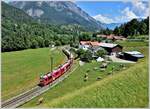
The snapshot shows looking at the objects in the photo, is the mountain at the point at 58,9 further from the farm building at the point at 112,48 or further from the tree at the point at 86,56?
the tree at the point at 86,56

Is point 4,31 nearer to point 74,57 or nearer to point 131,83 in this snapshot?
point 74,57

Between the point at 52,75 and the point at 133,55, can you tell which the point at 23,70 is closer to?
the point at 52,75

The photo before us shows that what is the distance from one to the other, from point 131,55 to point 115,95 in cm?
1006

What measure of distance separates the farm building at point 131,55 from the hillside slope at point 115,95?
7.24m

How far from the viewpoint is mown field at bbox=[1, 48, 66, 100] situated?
16.0 metres

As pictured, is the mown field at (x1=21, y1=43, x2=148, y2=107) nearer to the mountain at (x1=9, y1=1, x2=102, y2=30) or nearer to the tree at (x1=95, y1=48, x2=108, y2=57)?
the mountain at (x1=9, y1=1, x2=102, y2=30)

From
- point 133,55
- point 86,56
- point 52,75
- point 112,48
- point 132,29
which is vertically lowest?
point 52,75

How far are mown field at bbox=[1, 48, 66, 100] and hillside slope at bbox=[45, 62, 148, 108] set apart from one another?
4.08 meters

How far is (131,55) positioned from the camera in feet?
70.2

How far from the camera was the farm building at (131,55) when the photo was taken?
20384 mm

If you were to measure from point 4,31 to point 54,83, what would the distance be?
20033 mm

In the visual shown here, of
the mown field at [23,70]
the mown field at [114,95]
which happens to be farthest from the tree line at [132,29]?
the mown field at [114,95]

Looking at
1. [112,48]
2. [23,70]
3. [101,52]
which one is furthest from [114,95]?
[101,52]

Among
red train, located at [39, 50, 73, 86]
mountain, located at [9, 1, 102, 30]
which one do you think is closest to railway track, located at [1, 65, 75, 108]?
red train, located at [39, 50, 73, 86]
